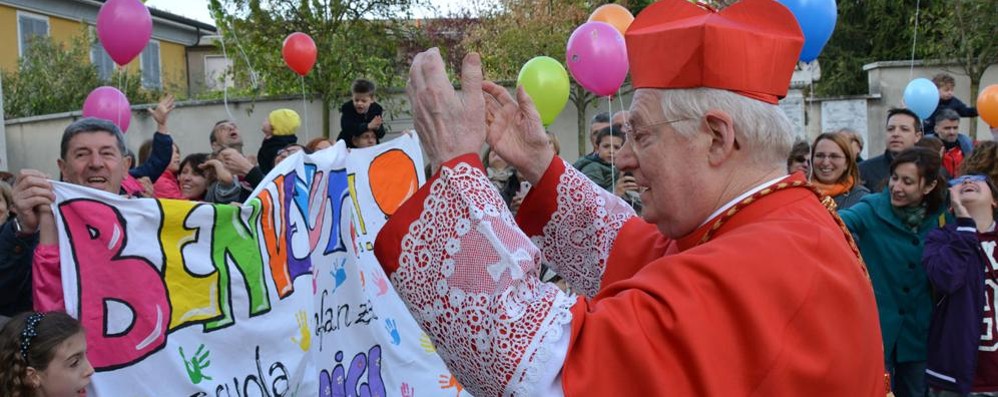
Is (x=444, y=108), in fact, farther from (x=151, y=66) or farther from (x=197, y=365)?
(x=151, y=66)

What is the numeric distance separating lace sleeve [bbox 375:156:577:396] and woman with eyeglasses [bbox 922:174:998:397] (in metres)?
4.14

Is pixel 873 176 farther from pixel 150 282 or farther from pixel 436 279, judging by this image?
pixel 436 279

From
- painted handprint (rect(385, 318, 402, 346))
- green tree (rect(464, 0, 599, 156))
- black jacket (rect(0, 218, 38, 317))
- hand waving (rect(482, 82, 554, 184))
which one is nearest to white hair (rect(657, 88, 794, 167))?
hand waving (rect(482, 82, 554, 184))

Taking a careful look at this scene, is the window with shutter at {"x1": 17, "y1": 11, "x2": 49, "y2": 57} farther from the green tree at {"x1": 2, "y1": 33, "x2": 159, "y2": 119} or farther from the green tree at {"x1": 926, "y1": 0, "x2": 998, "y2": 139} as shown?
the green tree at {"x1": 926, "y1": 0, "x2": 998, "y2": 139}

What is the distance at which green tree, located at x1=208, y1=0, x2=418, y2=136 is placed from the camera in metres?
16.0

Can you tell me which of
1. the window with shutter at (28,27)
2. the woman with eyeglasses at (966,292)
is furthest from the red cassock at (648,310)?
the window with shutter at (28,27)

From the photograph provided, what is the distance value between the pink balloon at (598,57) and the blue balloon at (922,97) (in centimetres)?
421

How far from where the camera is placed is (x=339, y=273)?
17.1ft

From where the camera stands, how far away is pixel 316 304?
4.96 m

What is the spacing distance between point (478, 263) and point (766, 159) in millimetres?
621

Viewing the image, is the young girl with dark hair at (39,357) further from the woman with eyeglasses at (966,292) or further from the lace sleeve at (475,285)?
the woman with eyeglasses at (966,292)

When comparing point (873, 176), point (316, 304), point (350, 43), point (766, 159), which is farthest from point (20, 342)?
point (350, 43)

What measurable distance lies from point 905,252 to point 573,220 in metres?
3.78

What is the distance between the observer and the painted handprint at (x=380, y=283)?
17.8ft
